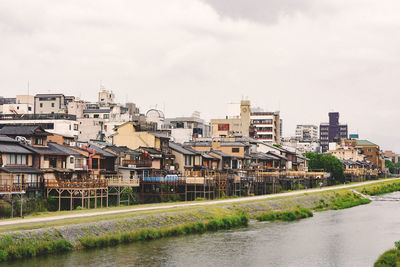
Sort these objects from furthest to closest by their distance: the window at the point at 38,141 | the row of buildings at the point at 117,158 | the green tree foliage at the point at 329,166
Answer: the green tree foliage at the point at 329,166, the window at the point at 38,141, the row of buildings at the point at 117,158

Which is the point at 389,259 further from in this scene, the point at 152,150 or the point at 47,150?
the point at 152,150

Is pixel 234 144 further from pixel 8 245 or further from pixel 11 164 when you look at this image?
pixel 8 245

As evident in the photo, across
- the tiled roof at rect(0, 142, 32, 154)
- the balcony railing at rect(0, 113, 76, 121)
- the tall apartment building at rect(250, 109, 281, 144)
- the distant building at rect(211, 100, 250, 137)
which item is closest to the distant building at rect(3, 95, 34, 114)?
the balcony railing at rect(0, 113, 76, 121)

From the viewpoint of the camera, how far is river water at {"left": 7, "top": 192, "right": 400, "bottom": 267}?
39.1 meters

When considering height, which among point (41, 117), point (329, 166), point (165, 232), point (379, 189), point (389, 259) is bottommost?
point (389, 259)

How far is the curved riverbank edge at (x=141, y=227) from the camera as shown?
38219mm

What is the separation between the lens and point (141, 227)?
4788cm

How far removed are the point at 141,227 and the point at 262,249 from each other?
11.0 metres

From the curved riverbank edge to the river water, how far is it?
0.99 m

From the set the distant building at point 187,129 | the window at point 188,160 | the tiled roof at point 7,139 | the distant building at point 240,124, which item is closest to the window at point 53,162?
the tiled roof at point 7,139

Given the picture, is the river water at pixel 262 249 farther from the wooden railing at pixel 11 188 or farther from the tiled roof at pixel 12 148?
the tiled roof at pixel 12 148

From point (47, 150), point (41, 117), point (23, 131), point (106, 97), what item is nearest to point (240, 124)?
point (106, 97)

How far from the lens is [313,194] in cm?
8856

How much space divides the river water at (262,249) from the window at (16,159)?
19074mm
